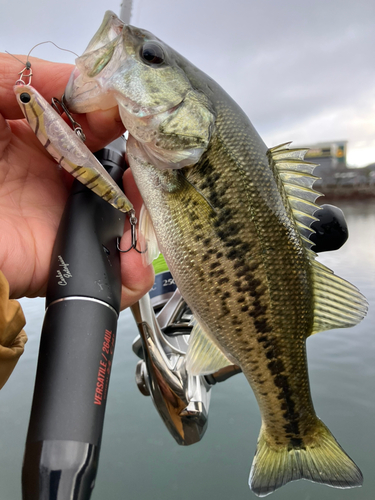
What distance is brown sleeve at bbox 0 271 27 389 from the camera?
83 centimetres

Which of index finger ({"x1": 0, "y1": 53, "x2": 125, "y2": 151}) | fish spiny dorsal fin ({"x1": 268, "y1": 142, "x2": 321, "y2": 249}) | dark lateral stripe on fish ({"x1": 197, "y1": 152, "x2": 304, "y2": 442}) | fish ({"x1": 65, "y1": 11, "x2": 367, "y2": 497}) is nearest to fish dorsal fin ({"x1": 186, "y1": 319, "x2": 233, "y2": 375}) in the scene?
fish ({"x1": 65, "y1": 11, "x2": 367, "y2": 497})

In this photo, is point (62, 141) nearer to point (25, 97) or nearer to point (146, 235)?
point (25, 97)

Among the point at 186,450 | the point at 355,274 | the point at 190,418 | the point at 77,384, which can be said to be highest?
the point at 355,274

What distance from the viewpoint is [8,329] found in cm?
85

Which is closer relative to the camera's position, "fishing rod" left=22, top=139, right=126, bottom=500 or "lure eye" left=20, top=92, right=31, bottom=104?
"fishing rod" left=22, top=139, right=126, bottom=500

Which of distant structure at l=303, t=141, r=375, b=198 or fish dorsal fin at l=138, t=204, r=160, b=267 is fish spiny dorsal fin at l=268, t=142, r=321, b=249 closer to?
fish dorsal fin at l=138, t=204, r=160, b=267

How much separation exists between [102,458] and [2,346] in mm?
2344

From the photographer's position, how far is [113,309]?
3.08 ft

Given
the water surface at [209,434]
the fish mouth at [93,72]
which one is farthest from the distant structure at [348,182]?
the fish mouth at [93,72]

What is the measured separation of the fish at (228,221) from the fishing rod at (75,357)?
204 mm

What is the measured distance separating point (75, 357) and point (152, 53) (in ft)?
2.98

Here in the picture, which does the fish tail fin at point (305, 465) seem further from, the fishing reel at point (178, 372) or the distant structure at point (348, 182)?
the distant structure at point (348, 182)

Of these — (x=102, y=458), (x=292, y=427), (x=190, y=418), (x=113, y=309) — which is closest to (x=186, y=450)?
(x=102, y=458)

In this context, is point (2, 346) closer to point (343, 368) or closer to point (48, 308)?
point (48, 308)
